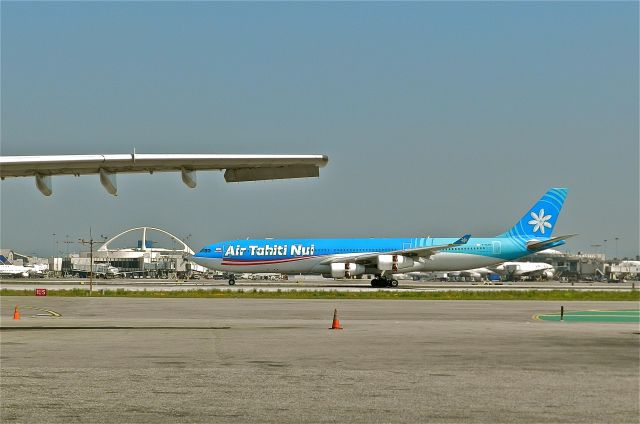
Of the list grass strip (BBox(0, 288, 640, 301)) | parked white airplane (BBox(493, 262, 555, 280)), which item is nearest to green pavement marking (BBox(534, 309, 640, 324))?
grass strip (BBox(0, 288, 640, 301))

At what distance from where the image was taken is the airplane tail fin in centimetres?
8194

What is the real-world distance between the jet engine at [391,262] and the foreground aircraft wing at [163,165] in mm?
56702

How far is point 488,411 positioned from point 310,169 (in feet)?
28.9

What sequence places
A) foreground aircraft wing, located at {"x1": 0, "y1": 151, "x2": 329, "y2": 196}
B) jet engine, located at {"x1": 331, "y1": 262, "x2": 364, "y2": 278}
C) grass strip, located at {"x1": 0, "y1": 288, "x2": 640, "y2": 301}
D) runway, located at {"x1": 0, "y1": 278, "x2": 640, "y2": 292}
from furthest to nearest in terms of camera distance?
jet engine, located at {"x1": 331, "y1": 262, "x2": 364, "y2": 278}, runway, located at {"x1": 0, "y1": 278, "x2": 640, "y2": 292}, grass strip, located at {"x1": 0, "y1": 288, "x2": 640, "y2": 301}, foreground aircraft wing, located at {"x1": 0, "y1": 151, "x2": 329, "y2": 196}

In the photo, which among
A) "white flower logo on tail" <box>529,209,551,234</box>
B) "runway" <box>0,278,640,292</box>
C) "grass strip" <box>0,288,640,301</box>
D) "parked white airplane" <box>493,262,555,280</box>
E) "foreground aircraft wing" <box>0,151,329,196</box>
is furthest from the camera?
"parked white airplane" <box>493,262,555,280</box>

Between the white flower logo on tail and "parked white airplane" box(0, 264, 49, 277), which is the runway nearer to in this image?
the white flower logo on tail

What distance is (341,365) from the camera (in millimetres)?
18969

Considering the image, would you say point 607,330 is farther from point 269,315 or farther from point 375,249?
point 375,249

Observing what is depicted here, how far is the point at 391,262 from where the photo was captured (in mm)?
76938

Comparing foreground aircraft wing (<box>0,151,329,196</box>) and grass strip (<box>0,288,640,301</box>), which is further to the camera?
grass strip (<box>0,288,640,301</box>)

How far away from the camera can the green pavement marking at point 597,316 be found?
36375mm

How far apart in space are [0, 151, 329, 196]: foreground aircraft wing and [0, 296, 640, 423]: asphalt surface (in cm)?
435

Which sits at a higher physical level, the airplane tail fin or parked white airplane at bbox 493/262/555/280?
the airplane tail fin

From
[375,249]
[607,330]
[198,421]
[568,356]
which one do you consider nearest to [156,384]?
[198,421]
